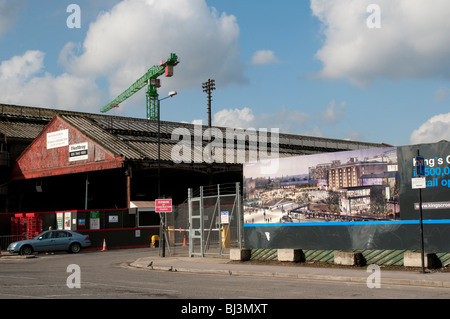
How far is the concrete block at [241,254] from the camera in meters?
22.8

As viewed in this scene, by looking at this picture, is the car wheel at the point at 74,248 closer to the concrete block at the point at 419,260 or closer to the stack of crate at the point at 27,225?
the stack of crate at the point at 27,225

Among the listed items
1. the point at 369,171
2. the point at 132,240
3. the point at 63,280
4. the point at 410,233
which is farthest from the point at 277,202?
the point at 132,240

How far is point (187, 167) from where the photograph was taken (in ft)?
158

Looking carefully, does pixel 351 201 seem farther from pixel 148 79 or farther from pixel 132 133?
pixel 148 79

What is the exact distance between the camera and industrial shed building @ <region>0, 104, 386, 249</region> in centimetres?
4697

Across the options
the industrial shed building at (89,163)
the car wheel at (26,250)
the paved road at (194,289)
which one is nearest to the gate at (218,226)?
the paved road at (194,289)

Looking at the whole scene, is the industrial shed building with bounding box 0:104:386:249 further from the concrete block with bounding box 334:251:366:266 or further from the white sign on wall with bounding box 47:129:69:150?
the concrete block with bounding box 334:251:366:266

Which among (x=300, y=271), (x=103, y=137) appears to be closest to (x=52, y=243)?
(x=103, y=137)

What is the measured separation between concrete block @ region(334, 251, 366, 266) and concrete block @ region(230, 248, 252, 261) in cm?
471

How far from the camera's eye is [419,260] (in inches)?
688

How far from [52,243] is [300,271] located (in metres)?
19.6
